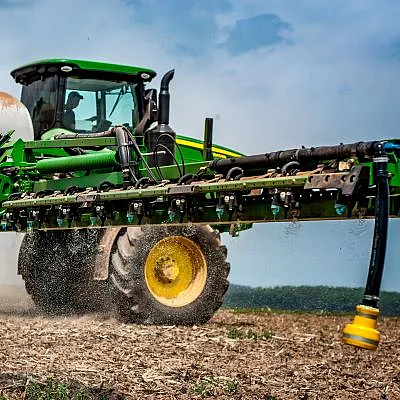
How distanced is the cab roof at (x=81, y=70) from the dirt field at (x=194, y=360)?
8.60 ft

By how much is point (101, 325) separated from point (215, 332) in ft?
3.48

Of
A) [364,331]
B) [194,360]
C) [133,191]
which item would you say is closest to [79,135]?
[133,191]

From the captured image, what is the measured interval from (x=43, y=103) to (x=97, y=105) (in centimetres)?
59

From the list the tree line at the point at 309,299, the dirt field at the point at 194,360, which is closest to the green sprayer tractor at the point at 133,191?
the dirt field at the point at 194,360

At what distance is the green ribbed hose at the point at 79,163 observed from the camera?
26.5ft

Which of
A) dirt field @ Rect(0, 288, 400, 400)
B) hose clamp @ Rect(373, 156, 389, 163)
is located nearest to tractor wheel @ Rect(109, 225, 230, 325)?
dirt field @ Rect(0, 288, 400, 400)

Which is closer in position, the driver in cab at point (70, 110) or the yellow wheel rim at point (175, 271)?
the yellow wheel rim at point (175, 271)

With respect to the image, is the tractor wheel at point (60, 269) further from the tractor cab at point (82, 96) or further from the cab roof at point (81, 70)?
the cab roof at point (81, 70)

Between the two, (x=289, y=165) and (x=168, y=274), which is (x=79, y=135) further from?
(x=289, y=165)

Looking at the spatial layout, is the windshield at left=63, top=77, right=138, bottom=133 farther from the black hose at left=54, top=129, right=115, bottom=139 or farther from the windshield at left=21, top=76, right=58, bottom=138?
the black hose at left=54, top=129, right=115, bottom=139

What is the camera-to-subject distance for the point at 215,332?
8.69 meters

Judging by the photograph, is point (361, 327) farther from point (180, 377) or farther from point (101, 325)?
point (101, 325)

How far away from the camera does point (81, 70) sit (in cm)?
1002

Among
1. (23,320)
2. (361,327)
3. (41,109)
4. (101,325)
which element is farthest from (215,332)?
(361,327)
